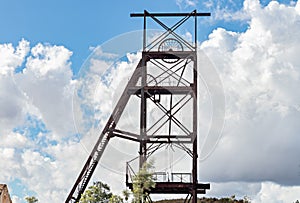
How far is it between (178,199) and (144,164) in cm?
2086

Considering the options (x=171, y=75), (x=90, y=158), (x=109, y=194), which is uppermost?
(x=171, y=75)

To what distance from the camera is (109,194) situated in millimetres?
55312

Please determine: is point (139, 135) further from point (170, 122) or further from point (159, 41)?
point (159, 41)

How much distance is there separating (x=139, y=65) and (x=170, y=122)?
204 inches

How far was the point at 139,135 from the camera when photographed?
6012 cm

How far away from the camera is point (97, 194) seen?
182 ft

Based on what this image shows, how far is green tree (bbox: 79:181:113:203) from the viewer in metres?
55.3

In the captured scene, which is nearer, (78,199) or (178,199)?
(78,199)

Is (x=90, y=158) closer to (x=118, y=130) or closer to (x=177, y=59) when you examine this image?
(x=118, y=130)

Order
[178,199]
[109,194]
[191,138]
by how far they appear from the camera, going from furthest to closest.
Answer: [178,199] < [191,138] < [109,194]

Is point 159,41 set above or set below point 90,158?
above

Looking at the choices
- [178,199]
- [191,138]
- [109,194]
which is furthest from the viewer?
[178,199]

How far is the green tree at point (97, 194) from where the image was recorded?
55281 millimetres

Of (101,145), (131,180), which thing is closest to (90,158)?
(101,145)
